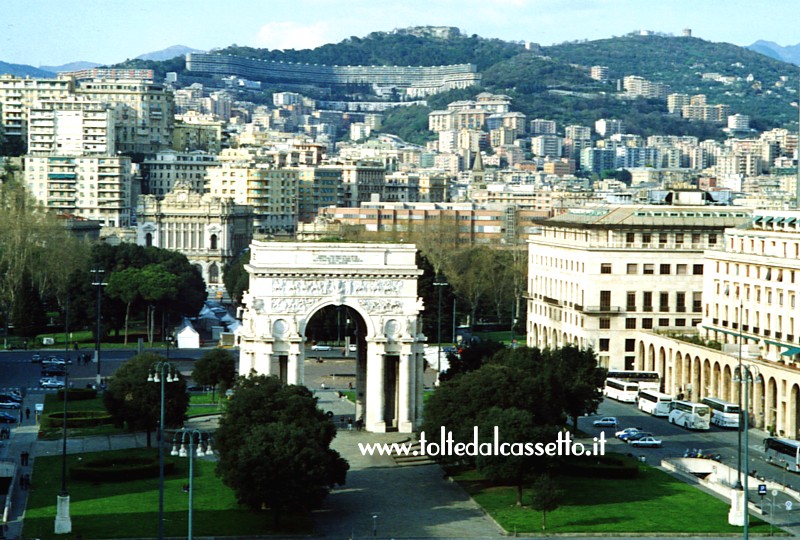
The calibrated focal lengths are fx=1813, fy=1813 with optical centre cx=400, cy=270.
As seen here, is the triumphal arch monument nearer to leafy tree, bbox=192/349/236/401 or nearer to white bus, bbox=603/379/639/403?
leafy tree, bbox=192/349/236/401

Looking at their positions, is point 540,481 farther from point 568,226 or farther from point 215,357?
point 568,226

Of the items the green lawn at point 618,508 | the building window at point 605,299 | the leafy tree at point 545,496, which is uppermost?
the building window at point 605,299

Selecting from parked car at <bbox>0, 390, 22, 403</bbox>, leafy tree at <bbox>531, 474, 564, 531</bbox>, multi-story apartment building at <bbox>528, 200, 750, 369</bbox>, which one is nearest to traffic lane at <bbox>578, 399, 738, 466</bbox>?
multi-story apartment building at <bbox>528, 200, 750, 369</bbox>

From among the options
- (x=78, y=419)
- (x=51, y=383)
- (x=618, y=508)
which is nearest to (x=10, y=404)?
(x=78, y=419)

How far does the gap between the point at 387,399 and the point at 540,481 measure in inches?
772

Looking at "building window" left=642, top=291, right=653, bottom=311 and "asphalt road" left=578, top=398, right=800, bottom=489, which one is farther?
"building window" left=642, top=291, right=653, bottom=311

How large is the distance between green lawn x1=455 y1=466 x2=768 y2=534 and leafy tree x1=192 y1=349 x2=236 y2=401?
26773 mm

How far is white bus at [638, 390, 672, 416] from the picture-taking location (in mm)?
92500

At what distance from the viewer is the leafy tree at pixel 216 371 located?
95.6 metres

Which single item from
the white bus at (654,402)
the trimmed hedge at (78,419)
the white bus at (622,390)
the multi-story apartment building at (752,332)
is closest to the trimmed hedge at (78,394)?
the trimmed hedge at (78,419)

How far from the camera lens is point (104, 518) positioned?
62.2 m

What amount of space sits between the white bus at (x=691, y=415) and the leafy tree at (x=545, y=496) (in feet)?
86.3

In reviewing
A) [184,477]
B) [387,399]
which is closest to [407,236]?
[387,399]

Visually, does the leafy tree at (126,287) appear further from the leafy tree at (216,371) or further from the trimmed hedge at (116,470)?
the trimmed hedge at (116,470)
